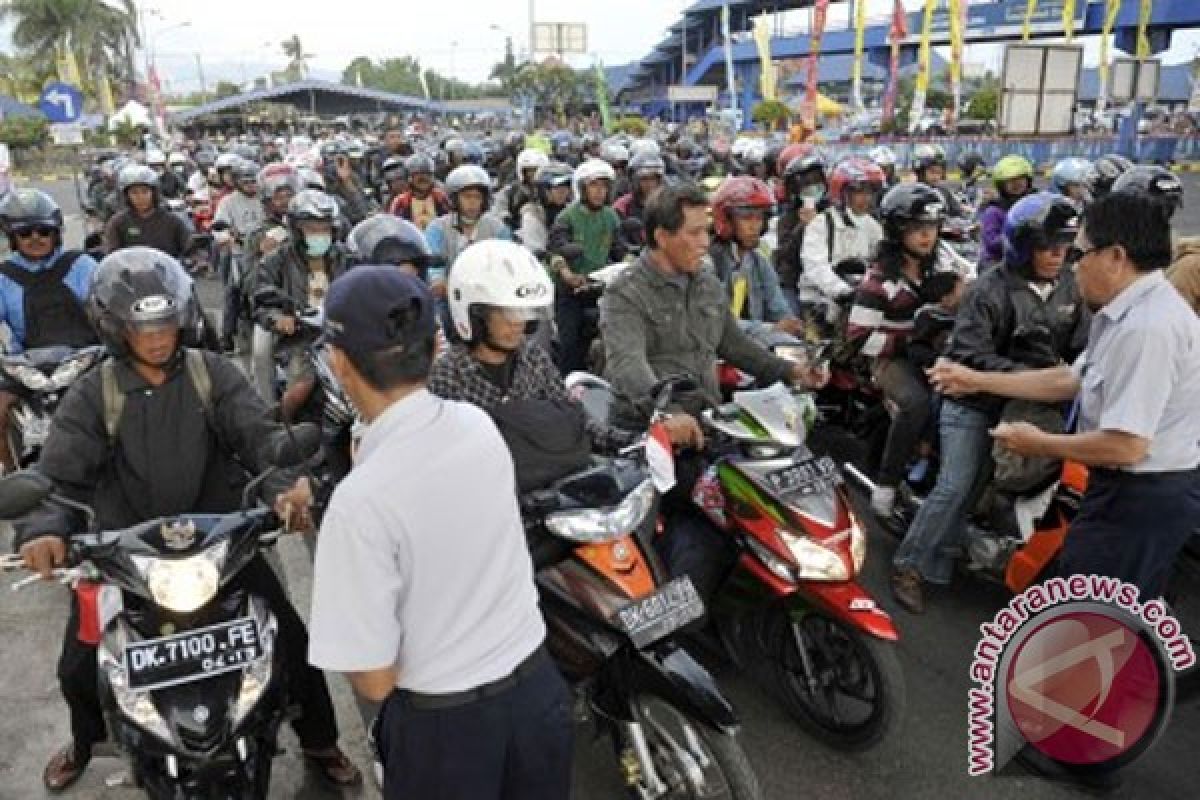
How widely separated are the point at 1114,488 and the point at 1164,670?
609 mm

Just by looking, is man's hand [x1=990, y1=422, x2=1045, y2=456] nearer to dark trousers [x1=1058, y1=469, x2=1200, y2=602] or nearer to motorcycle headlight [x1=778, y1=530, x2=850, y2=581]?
dark trousers [x1=1058, y1=469, x2=1200, y2=602]

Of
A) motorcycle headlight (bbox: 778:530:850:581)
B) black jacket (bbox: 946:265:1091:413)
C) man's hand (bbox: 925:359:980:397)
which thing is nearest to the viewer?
motorcycle headlight (bbox: 778:530:850:581)

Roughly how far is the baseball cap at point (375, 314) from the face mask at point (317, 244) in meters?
4.37

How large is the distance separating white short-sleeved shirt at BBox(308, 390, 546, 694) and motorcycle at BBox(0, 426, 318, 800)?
929 millimetres

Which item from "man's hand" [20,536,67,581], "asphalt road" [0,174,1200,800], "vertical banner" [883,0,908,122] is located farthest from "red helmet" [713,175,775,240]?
"vertical banner" [883,0,908,122]

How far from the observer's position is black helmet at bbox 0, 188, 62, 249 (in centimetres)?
521

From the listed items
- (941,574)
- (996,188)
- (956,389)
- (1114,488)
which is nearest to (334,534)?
(1114,488)

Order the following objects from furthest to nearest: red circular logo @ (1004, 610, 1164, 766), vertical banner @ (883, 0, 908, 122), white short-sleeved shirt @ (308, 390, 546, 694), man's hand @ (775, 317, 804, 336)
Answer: vertical banner @ (883, 0, 908, 122) < man's hand @ (775, 317, 804, 336) < red circular logo @ (1004, 610, 1164, 766) < white short-sleeved shirt @ (308, 390, 546, 694)

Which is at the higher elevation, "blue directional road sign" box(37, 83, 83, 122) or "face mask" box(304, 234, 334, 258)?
"blue directional road sign" box(37, 83, 83, 122)

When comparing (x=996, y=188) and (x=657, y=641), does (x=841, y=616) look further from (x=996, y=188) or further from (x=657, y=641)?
(x=996, y=188)

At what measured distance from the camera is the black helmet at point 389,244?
17.4 ft

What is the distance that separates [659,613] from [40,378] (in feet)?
13.0

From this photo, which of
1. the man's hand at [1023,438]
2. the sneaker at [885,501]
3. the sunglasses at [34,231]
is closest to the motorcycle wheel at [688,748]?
the man's hand at [1023,438]

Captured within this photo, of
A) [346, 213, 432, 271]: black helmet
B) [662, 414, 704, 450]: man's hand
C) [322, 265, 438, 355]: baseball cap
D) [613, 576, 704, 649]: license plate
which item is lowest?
[613, 576, 704, 649]: license plate
